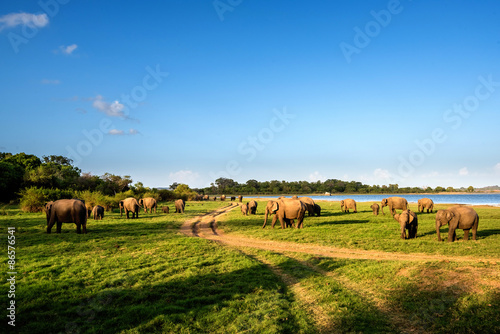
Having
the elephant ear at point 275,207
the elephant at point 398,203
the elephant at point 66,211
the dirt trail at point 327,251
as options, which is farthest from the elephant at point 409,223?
the elephant at point 66,211

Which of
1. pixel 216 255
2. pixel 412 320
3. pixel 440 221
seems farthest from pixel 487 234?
pixel 216 255

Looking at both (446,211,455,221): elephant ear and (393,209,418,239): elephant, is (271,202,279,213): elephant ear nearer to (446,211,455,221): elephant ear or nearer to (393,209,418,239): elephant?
(393,209,418,239): elephant

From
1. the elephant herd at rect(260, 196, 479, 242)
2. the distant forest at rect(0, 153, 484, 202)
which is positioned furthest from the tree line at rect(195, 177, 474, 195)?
the elephant herd at rect(260, 196, 479, 242)

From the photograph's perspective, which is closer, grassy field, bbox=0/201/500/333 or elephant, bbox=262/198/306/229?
grassy field, bbox=0/201/500/333

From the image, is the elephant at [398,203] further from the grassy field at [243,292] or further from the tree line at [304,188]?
the tree line at [304,188]

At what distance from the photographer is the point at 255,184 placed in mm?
163250

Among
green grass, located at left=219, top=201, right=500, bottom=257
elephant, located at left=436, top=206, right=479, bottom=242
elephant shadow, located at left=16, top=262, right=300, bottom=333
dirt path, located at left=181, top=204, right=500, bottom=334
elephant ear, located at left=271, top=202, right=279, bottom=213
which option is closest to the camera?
elephant shadow, located at left=16, top=262, right=300, bottom=333

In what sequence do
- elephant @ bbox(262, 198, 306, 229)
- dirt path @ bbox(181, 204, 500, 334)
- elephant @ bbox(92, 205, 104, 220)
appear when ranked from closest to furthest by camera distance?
dirt path @ bbox(181, 204, 500, 334)
elephant @ bbox(262, 198, 306, 229)
elephant @ bbox(92, 205, 104, 220)

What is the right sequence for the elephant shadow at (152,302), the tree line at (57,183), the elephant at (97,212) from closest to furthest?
the elephant shadow at (152,302)
the elephant at (97,212)
the tree line at (57,183)

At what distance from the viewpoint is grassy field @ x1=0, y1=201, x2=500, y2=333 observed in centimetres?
645

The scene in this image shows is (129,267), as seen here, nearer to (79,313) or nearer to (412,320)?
(79,313)

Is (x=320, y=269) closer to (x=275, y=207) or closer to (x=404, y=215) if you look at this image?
(x=404, y=215)

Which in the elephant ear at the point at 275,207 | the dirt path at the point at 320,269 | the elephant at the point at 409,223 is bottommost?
the dirt path at the point at 320,269

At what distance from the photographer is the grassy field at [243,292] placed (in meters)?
6.45
